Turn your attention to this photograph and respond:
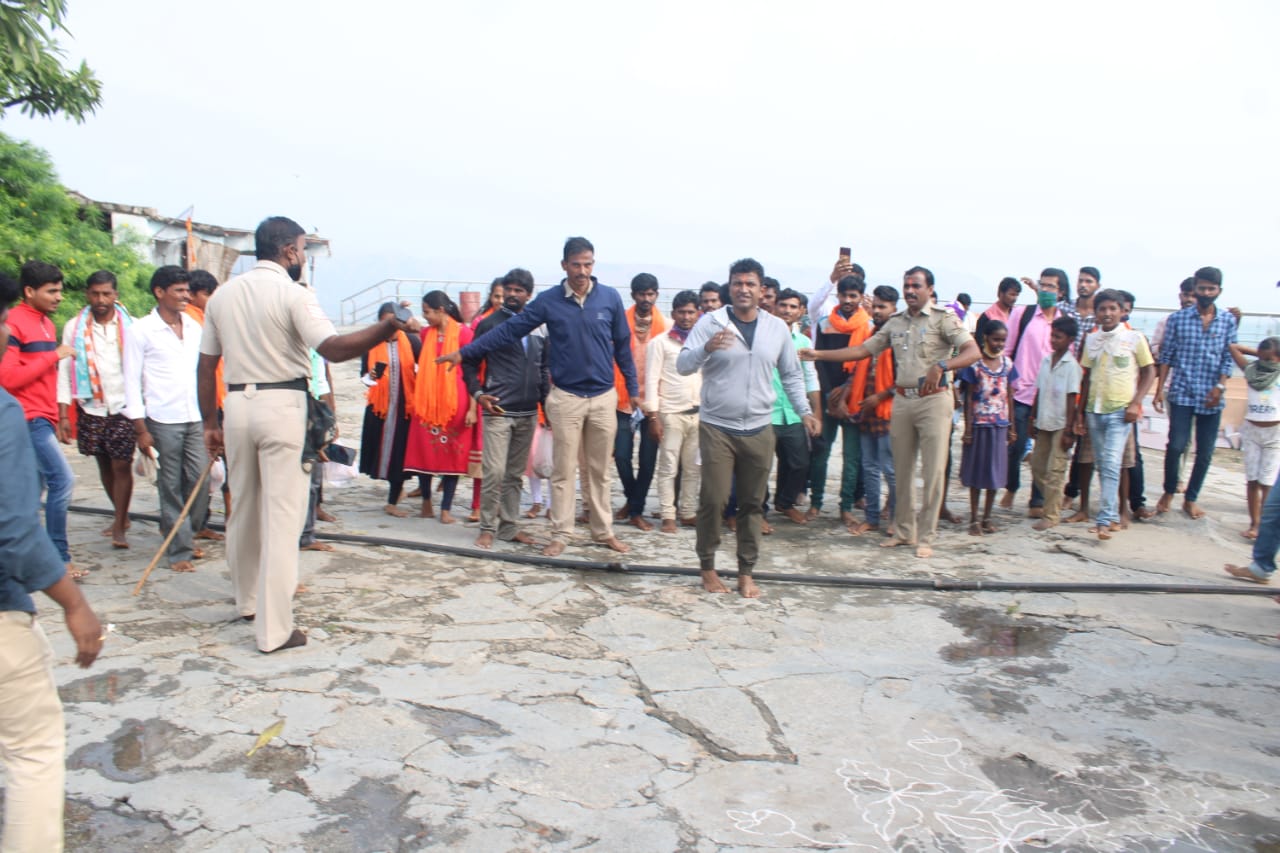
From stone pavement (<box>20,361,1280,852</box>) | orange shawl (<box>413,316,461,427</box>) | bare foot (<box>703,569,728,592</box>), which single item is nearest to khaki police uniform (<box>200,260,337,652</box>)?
stone pavement (<box>20,361,1280,852</box>)

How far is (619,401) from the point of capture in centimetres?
751

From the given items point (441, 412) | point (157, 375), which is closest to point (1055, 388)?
point (441, 412)

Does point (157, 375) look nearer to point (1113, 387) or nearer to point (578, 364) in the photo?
point (578, 364)

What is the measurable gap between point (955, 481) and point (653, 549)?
4314 millimetres

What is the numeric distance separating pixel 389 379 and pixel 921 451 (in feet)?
14.1

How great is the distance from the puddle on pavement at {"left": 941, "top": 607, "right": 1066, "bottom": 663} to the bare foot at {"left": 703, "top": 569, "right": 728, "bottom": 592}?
1.32m

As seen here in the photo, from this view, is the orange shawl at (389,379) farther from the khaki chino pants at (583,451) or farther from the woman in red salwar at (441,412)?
the khaki chino pants at (583,451)

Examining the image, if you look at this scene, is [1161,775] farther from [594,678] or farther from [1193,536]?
[1193,536]

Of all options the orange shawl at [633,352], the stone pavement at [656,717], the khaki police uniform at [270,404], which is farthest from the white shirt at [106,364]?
the orange shawl at [633,352]

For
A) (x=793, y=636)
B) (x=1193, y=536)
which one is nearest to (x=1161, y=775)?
(x=793, y=636)

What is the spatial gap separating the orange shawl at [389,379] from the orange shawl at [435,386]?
0.18 metres

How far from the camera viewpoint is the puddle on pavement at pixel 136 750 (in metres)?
3.32

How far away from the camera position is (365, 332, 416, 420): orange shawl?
7711mm

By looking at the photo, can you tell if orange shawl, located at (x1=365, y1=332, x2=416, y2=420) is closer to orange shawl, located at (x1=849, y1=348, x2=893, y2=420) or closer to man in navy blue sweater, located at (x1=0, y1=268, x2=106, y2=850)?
orange shawl, located at (x1=849, y1=348, x2=893, y2=420)
